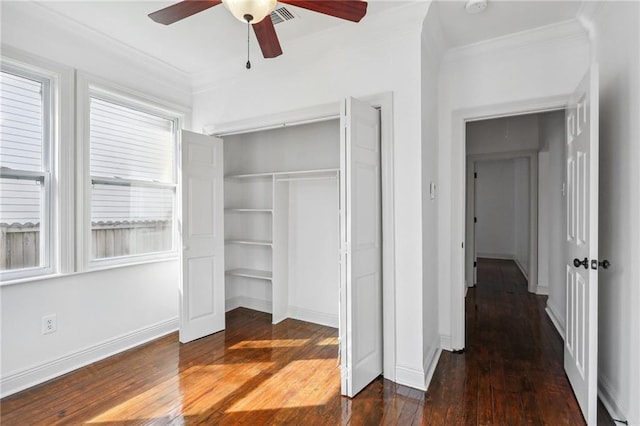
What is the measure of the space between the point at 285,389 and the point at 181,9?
2.54 m

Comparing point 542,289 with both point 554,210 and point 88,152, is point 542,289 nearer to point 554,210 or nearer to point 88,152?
point 554,210

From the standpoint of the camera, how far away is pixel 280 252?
3.92 m

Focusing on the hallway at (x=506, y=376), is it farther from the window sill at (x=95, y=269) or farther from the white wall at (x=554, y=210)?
the window sill at (x=95, y=269)

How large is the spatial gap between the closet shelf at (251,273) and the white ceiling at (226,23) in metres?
2.50

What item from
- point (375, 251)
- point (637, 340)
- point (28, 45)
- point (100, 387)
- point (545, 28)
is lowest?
point (100, 387)

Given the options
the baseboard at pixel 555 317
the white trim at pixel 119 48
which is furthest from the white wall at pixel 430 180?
the white trim at pixel 119 48

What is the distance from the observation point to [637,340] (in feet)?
5.99

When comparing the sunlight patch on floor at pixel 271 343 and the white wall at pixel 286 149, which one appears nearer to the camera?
the sunlight patch on floor at pixel 271 343

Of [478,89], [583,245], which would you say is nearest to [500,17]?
[478,89]

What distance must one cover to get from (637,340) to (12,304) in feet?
13.3

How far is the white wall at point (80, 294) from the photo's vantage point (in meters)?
2.43

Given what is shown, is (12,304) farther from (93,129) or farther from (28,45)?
(28,45)

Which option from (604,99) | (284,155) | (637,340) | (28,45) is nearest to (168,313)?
(284,155)

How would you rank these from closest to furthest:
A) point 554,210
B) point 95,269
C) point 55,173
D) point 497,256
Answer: point 55,173, point 95,269, point 554,210, point 497,256
